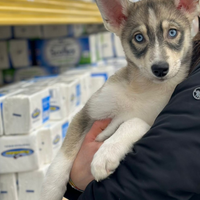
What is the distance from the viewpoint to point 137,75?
1299mm

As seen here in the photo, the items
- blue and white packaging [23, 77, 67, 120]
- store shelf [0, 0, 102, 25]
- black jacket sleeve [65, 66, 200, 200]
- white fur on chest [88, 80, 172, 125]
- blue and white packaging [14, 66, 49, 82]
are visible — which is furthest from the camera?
blue and white packaging [14, 66, 49, 82]

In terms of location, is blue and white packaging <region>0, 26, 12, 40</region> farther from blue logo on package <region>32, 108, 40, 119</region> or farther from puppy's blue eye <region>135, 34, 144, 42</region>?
puppy's blue eye <region>135, 34, 144, 42</region>

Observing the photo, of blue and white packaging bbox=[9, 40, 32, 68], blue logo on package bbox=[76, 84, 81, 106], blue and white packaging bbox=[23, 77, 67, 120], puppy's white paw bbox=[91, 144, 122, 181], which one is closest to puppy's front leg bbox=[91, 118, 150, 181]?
puppy's white paw bbox=[91, 144, 122, 181]

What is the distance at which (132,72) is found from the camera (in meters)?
1.33

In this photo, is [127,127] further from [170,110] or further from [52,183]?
[52,183]

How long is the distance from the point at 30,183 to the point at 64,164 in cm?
65

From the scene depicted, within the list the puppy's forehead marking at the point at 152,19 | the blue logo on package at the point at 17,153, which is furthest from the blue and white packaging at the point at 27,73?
the puppy's forehead marking at the point at 152,19

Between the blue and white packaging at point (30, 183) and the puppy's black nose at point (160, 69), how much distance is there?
3.22 feet

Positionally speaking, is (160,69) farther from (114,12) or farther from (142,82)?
(114,12)

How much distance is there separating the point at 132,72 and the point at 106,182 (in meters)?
0.52

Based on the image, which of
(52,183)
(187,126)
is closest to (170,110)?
(187,126)

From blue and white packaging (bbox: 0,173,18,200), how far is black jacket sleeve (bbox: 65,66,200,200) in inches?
39.2

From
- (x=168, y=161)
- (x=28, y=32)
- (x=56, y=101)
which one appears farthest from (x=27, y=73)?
(x=168, y=161)

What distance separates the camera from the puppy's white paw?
38.2 inches
